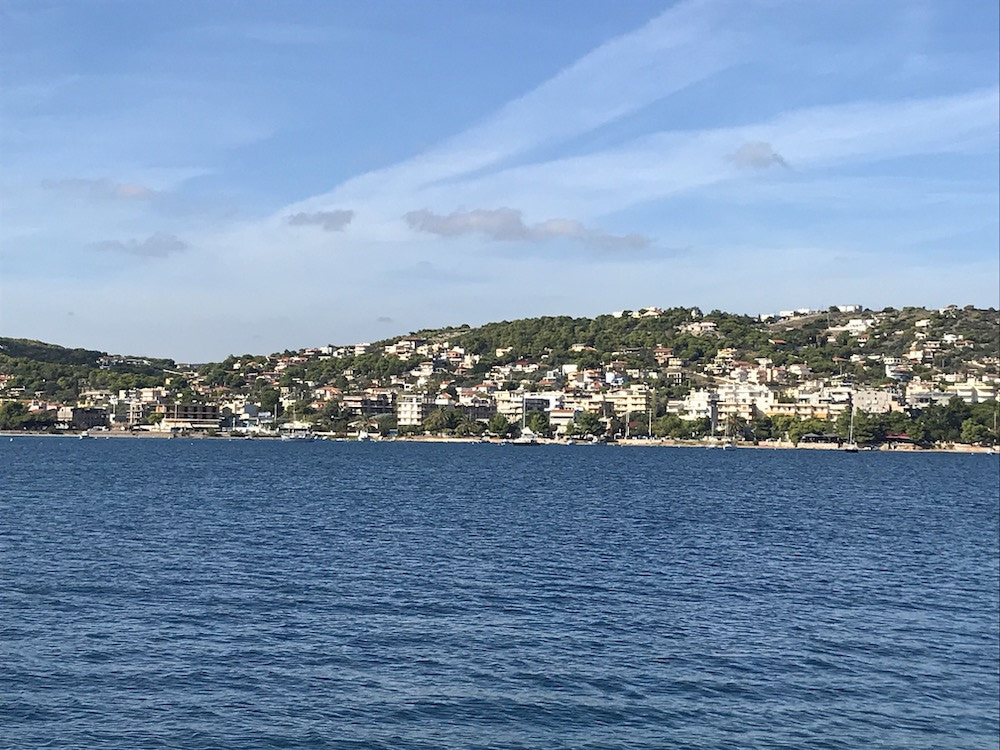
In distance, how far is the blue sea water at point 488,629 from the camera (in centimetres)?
1975

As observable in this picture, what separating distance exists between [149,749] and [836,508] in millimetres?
55505

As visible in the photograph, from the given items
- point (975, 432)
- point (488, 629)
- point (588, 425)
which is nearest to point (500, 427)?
point (588, 425)

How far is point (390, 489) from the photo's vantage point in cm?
7794

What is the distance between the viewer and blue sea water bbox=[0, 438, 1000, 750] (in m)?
19.8

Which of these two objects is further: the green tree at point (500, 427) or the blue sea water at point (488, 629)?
the green tree at point (500, 427)

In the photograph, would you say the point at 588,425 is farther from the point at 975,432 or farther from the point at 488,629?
the point at 488,629

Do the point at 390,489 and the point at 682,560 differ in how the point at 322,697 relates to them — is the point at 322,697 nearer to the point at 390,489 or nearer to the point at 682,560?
the point at 682,560

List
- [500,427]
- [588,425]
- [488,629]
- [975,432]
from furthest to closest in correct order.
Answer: [500,427] < [588,425] < [975,432] < [488,629]

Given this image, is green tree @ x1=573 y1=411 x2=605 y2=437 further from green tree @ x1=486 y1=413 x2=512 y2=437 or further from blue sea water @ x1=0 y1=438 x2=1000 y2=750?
blue sea water @ x1=0 y1=438 x2=1000 y2=750

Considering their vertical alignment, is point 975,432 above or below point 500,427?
above

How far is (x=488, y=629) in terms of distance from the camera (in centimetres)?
2673

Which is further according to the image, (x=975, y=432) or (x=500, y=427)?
(x=500, y=427)

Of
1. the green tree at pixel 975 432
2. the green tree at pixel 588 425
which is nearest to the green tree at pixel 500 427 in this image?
the green tree at pixel 588 425

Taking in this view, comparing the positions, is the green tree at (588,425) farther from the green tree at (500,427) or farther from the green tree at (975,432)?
the green tree at (975,432)
